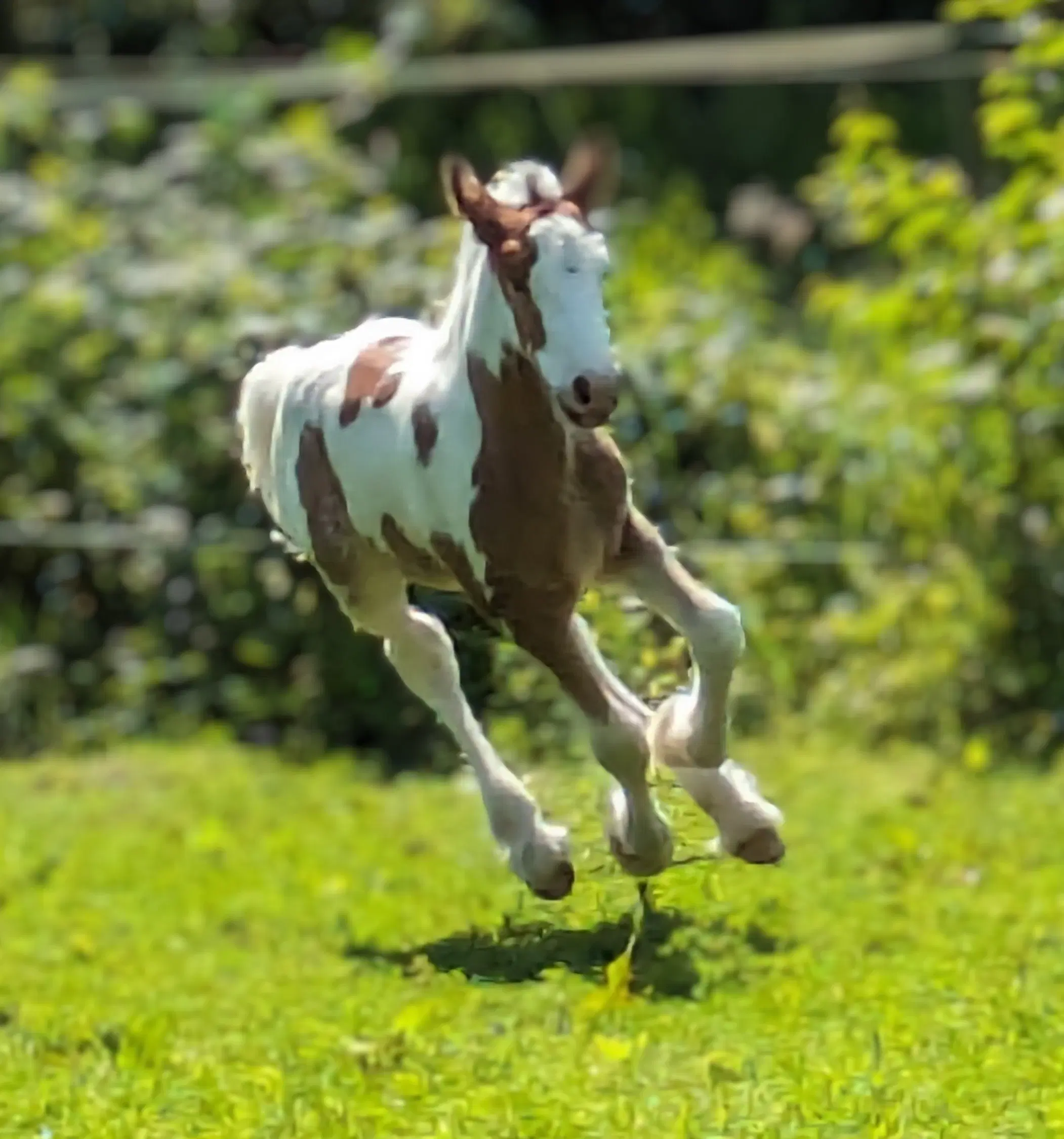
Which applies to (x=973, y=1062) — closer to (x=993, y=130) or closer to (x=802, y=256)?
(x=993, y=130)

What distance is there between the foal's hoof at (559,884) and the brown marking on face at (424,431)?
55 centimetres

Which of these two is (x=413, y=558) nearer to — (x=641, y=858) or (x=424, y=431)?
(x=424, y=431)

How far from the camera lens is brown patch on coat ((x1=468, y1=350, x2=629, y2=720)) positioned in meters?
2.57

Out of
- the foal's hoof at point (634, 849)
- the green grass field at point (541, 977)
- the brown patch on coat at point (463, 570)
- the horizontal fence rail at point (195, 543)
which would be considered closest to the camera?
the brown patch on coat at point (463, 570)

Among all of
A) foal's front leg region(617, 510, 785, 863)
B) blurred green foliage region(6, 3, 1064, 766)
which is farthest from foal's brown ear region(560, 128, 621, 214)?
blurred green foliage region(6, 3, 1064, 766)

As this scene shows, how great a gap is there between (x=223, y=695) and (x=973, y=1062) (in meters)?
3.91

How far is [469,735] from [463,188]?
0.75 meters

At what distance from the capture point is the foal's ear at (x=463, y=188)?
2484 mm

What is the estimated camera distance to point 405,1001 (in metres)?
4.12

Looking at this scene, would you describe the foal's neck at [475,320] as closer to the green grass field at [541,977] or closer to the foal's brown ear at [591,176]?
the foal's brown ear at [591,176]

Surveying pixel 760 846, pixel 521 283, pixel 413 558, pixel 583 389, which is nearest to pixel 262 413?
pixel 413 558

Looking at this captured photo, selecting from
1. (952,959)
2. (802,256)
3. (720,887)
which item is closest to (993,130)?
(952,959)

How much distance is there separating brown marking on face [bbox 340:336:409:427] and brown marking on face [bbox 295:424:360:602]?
0.20ft

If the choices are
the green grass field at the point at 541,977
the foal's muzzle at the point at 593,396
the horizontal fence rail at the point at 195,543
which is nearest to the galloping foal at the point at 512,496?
the foal's muzzle at the point at 593,396
